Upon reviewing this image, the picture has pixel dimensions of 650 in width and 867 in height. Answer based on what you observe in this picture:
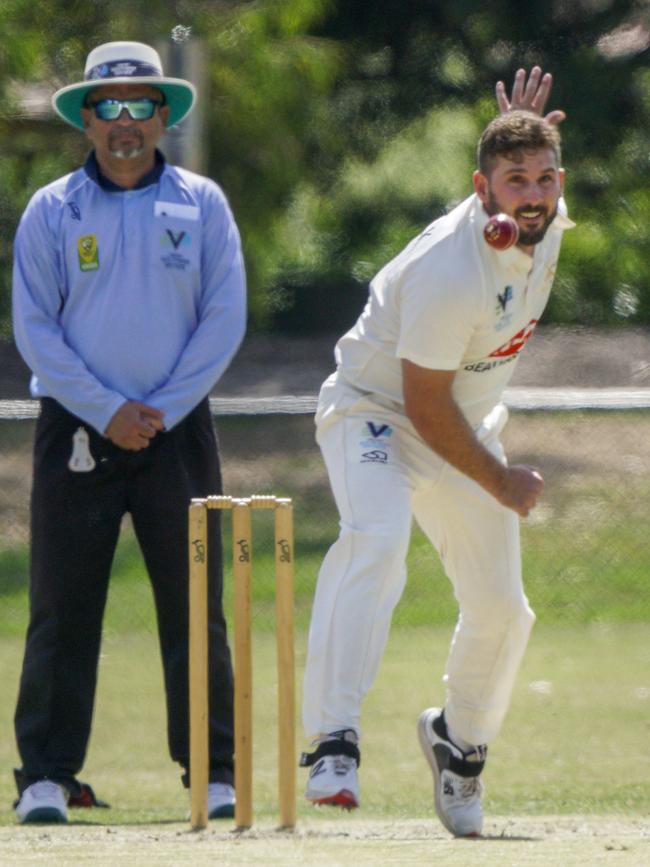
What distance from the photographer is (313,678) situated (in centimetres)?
499

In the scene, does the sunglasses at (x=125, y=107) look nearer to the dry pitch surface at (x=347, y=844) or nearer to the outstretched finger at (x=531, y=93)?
the outstretched finger at (x=531, y=93)

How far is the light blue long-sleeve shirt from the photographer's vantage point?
5578 millimetres

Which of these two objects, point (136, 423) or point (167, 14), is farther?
point (167, 14)

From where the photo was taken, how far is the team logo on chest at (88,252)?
562 centimetres

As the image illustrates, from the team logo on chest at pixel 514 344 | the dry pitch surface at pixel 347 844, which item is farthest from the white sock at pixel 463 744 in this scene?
the team logo on chest at pixel 514 344

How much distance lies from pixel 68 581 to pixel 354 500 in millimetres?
1066

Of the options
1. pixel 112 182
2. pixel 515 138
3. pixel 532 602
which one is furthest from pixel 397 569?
pixel 532 602

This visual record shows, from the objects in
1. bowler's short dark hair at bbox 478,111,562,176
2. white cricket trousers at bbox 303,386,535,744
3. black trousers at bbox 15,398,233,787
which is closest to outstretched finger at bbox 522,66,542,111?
bowler's short dark hair at bbox 478,111,562,176

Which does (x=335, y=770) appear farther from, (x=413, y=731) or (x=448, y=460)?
(x=413, y=731)

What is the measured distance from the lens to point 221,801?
553 centimetres

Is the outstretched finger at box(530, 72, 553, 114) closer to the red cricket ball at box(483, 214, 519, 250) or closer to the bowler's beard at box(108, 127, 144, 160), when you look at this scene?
the red cricket ball at box(483, 214, 519, 250)

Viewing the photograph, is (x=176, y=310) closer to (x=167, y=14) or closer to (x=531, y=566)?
(x=531, y=566)

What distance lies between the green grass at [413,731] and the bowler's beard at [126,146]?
1882mm

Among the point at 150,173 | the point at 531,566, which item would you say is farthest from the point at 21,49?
the point at 150,173
